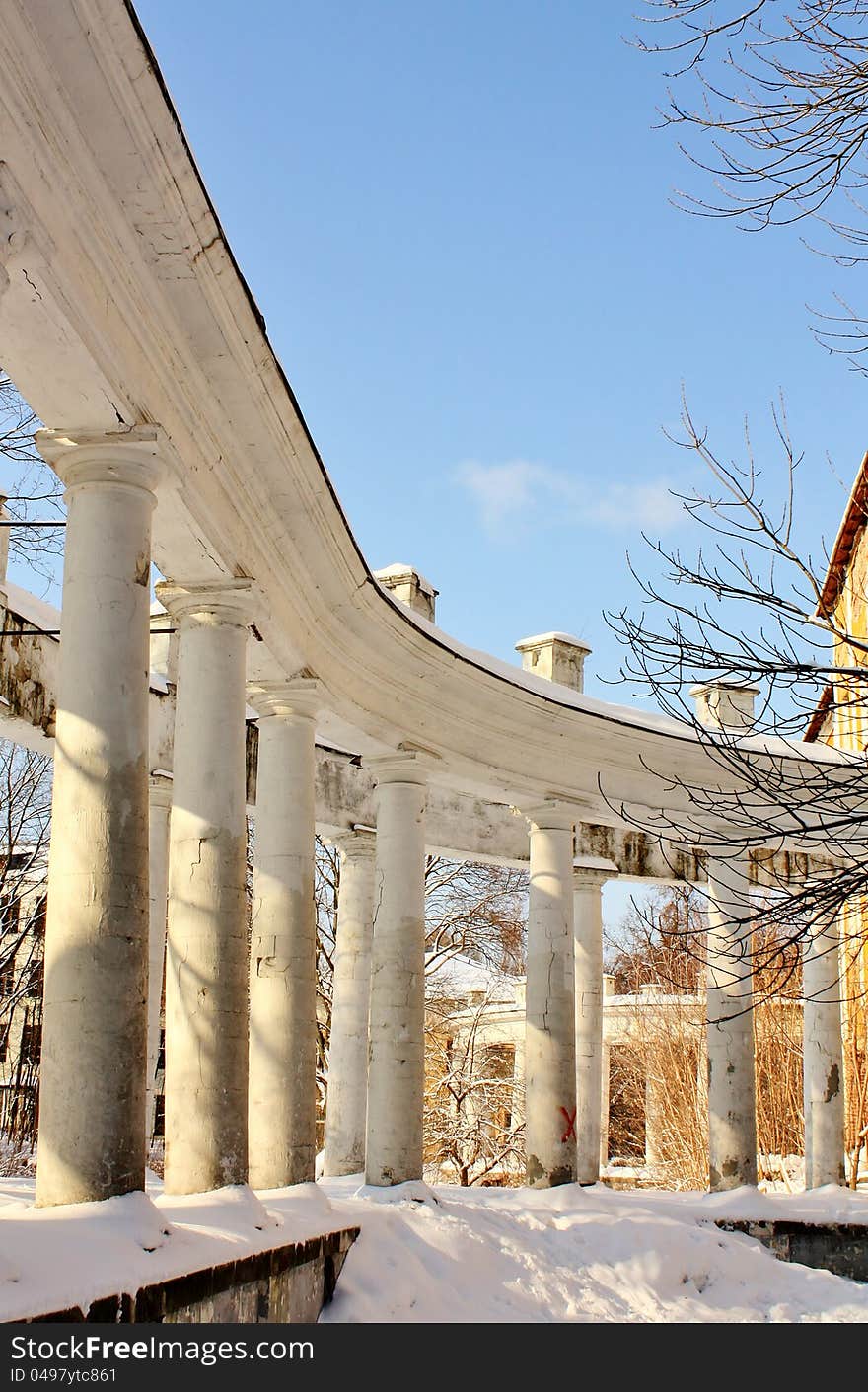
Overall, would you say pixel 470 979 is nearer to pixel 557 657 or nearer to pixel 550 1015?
pixel 557 657

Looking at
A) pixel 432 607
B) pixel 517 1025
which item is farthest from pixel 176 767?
pixel 517 1025

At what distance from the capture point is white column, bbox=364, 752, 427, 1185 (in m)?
20.0

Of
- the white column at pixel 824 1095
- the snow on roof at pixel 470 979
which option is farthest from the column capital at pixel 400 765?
the snow on roof at pixel 470 979

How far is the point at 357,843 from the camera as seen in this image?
2631cm

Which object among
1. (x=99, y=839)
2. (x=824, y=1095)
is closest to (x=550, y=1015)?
(x=824, y=1095)

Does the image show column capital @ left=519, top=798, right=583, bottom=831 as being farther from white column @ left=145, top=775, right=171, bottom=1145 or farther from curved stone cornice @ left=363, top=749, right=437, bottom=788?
white column @ left=145, top=775, right=171, bottom=1145

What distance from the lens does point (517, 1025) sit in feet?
182

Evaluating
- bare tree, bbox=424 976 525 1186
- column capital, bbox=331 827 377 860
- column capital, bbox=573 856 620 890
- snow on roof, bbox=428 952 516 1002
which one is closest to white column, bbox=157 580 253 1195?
column capital, bbox=331 827 377 860

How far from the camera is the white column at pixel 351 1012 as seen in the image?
25.8m

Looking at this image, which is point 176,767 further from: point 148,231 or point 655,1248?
point 655,1248

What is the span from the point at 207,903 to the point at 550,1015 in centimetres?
1090

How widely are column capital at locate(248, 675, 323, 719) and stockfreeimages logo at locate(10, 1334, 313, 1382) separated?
8664 mm

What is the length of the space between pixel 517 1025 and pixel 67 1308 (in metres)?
49.0

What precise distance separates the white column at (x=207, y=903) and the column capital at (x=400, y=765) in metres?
6.85
